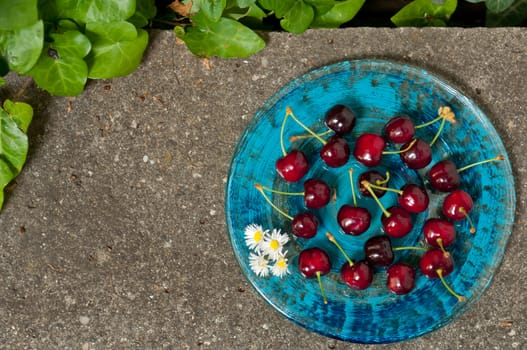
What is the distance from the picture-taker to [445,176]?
1.42m

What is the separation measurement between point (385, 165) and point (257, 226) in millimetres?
368

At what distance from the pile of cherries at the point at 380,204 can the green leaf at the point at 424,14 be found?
0.95ft

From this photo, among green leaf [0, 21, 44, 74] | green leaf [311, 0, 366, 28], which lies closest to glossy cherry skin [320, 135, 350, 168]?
green leaf [311, 0, 366, 28]

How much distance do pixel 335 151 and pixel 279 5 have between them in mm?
386

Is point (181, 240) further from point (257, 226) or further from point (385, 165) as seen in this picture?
point (385, 165)

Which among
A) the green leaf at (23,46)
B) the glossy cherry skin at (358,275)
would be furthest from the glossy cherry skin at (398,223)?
the green leaf at (23,46)

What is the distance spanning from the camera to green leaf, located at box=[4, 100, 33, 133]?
1520mm

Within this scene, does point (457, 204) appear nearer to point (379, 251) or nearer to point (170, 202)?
point (379, 251)

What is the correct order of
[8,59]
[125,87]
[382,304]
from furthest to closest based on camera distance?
1. [125,87]
2. [382,304]
3. [8,59]

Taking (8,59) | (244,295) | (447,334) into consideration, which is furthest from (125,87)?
(447,334)

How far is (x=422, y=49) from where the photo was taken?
1.56 metres

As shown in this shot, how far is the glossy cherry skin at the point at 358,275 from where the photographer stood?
1.44 meters

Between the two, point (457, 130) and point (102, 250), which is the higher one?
point (457, 130)

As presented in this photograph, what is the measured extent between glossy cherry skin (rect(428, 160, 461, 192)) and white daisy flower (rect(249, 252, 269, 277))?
1.54 feet
